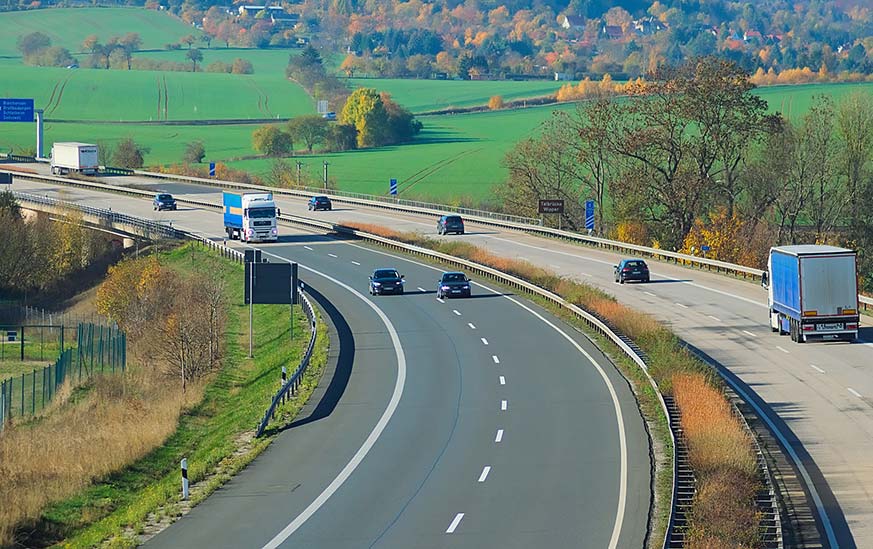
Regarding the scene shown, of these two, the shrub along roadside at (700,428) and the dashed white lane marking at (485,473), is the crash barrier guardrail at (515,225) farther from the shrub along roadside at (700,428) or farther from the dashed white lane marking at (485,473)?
the dashed white lane marking at (485,473)

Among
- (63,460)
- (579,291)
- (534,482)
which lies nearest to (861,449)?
(534,482)

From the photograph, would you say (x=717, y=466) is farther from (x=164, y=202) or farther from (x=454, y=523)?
(x=164, y=202)

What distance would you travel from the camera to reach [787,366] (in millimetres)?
46750

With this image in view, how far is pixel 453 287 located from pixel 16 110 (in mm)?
100422

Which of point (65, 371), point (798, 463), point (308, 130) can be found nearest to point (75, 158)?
point (308, 130)

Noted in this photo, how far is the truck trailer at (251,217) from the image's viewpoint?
290 ft

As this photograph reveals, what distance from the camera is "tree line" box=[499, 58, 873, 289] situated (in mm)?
96938

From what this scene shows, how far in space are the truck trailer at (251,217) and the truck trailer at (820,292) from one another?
144ft

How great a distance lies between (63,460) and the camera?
3756 cm

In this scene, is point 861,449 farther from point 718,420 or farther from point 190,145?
point 190,145

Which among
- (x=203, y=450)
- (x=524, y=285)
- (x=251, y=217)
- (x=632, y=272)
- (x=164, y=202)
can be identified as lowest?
(x=203, y=450)

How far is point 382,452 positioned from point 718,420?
26.7 ft

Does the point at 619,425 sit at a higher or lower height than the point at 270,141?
lower

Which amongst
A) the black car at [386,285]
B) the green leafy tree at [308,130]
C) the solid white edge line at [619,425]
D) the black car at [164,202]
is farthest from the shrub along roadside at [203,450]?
the green leafy tree at [308,130]
